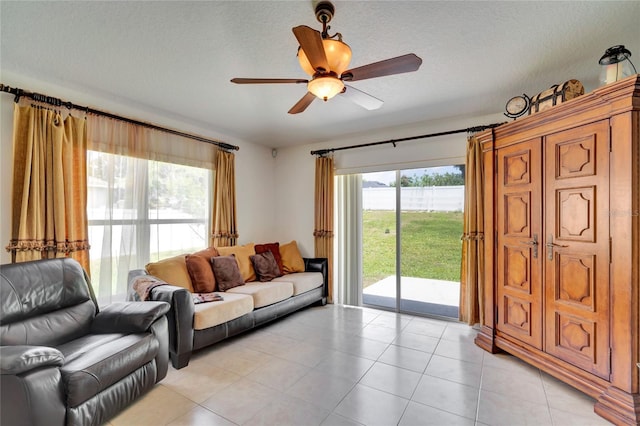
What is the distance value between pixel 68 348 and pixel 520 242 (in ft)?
12.0

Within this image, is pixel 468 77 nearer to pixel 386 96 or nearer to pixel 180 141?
pixel 386 96

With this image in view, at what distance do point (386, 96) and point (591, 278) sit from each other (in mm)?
2330

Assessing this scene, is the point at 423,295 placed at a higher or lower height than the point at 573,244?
lower

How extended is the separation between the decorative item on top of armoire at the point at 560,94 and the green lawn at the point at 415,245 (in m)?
1.63

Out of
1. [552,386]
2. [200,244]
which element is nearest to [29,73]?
[200,244]

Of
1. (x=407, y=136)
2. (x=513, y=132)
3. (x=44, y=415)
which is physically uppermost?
(x=407, y=136)

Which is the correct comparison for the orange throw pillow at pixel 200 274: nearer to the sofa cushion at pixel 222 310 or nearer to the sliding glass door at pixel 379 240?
the sofa cushion at pixel 222 310

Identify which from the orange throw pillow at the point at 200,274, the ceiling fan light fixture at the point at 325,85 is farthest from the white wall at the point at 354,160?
the ceiling fan light fixture at the point at 325,85

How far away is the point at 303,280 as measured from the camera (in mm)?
4000

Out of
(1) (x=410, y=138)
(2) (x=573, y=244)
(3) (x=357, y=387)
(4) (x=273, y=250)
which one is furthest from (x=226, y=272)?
(2) (x=573, y=244)

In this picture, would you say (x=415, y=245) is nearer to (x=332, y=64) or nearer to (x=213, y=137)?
Answer: (x=332, y=64)

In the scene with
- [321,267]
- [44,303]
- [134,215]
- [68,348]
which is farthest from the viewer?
[321,267]

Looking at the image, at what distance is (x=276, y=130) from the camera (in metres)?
4.18

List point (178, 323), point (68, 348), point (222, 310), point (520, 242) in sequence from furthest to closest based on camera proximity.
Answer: point (222, 310), point (520, 242), point (178, 323), point (68, 348)
